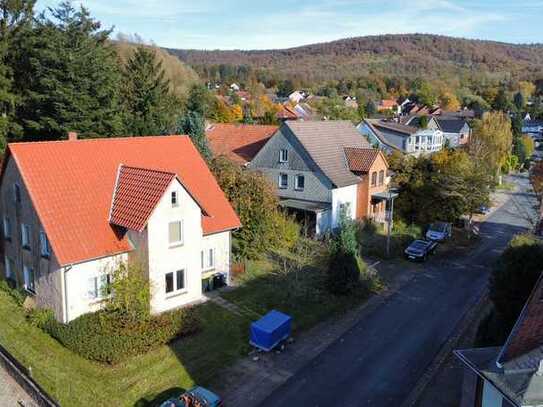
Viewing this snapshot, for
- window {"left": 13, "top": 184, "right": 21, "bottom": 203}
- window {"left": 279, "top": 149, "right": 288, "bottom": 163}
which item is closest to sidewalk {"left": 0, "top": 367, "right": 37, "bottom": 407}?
window {"left": 13, "top": 184, "right": 21, "bottom": 203}

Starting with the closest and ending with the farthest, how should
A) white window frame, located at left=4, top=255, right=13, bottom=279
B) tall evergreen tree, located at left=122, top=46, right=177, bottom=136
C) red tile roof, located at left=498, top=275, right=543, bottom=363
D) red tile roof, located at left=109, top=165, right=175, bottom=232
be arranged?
red tile roof, located at left=498, top=275, right=543, bottom=363 → red tile roof, located at left=109, top=165, right=175, bottom=232 → white window frame, located at left=4, top=255, right=13, bottom=279 → tall evergreen tree, located at left=122, top=46, right=177, bottom=136

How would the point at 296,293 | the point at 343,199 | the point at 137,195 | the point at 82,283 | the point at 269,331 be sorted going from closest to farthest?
the point at 269,331, the point at 82,283, the point at 137,195, the point at 296,293, the point at 343,199

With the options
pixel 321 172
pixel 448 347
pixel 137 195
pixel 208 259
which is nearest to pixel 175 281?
pixel 208 259

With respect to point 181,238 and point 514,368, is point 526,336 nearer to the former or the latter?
point 514,368

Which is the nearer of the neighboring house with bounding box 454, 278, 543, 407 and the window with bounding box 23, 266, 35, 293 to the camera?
the neighboring house with bounding box 454, 278, 543, 407

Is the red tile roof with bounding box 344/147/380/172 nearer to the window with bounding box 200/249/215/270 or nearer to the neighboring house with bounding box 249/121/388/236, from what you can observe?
the neighboring house with bounding box 249/121/388/236

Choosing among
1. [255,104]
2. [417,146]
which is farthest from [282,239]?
[255,104]
